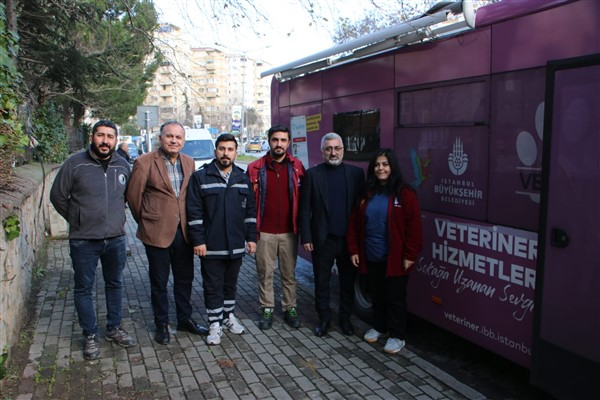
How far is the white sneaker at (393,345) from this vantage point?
4492 millimetres

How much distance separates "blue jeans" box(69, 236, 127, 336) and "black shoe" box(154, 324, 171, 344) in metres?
0.35

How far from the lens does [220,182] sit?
4.55 m

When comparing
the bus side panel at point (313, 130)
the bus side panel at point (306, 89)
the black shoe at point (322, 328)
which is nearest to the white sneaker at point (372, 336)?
the black shoe at point (322, 328)

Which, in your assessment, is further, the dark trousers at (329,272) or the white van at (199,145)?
the white van at (199,145)

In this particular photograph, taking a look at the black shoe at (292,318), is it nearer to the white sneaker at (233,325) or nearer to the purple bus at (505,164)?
the white sneaker at (233,325)

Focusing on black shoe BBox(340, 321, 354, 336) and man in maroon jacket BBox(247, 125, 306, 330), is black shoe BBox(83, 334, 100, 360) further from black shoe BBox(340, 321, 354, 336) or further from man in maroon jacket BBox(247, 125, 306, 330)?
black shoe BBox(340, 321, 354, 336)

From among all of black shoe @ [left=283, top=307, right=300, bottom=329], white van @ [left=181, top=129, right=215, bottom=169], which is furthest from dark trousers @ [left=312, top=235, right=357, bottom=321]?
white van @ [left=181, top=129, right=215, bottom=169]

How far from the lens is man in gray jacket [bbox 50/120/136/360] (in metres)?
4.13

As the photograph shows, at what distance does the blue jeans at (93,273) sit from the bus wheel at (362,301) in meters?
2.37

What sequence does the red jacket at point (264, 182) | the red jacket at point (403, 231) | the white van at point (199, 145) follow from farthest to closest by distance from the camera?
the white van at point (199, 145) < the red jacket at point (264, 182) < the red jacket at point (403, 231)

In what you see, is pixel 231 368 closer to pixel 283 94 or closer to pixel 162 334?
pixel 162 334

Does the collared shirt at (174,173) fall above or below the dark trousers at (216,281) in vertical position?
above

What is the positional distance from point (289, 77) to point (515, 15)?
12.1 feet

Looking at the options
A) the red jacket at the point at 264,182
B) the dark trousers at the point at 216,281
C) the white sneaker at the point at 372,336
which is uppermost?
the red jacket at the point at 264,182
